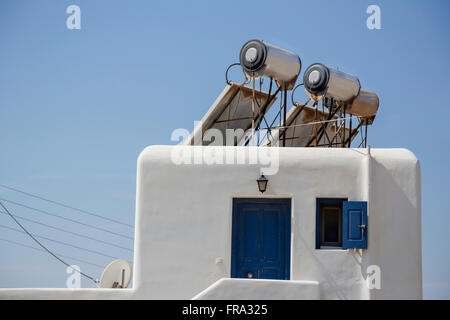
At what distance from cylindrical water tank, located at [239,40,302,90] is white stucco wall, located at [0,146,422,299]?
116 inches

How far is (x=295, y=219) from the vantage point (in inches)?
535

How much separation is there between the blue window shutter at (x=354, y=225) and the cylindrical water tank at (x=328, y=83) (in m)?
5.15

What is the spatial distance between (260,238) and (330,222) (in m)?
1.40

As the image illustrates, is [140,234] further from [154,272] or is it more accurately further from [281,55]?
[281,55]

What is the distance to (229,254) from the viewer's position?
13625 mm

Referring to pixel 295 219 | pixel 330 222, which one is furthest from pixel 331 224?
pixel 295 219

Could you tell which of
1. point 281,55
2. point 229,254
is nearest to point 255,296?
point 229,254

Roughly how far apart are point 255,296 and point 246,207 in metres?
2.06

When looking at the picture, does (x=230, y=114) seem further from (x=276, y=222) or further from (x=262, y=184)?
(x=276, y=222)

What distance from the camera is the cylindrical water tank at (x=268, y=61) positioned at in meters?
15.9

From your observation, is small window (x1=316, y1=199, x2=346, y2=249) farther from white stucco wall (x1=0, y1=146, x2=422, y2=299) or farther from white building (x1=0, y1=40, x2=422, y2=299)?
white stucco wall (x1=0, y1=146, x2=422, y2=299)

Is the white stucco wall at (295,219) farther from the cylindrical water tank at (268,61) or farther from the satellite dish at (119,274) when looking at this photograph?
the cylindrical water tank at (268,61)

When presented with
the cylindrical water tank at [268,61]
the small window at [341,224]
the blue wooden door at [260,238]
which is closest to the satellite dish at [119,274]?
the blue wooden door at [260,238]

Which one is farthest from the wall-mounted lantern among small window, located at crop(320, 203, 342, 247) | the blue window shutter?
the blue window shutter
